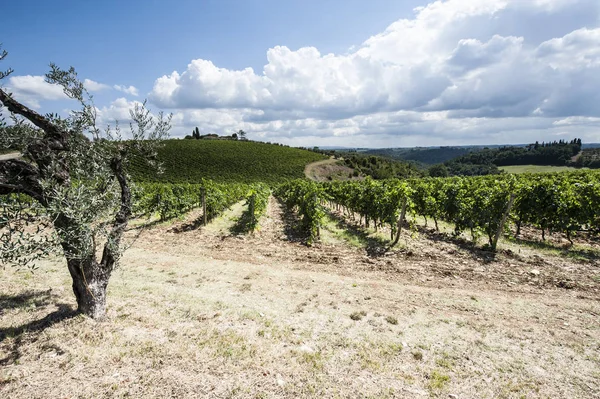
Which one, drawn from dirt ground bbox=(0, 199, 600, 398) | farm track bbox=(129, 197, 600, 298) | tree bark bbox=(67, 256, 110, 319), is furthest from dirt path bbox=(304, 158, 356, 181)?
tree bark bbox=(67, 256, 110, 319)

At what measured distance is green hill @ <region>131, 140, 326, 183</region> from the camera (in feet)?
206

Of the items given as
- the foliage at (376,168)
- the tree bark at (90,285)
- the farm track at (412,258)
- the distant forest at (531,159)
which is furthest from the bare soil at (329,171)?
the tree bark at (90,285)

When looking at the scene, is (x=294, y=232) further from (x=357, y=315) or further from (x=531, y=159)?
(x=531, y=159)

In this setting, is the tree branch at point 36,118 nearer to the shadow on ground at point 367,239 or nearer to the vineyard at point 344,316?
the vineyard at point 344,316

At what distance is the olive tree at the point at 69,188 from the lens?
14.1 feet

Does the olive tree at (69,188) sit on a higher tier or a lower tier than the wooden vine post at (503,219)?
higher

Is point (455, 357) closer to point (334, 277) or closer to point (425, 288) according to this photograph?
point (425, 288)

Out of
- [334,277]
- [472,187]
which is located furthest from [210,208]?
[472,187]

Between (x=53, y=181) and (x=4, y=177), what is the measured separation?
28.5 inches

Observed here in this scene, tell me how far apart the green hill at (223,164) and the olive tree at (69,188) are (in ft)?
184

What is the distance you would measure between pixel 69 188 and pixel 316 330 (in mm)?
5192

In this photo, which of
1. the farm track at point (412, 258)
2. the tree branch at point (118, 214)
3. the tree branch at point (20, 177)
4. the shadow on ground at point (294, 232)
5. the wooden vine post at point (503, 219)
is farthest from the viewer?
the shadow on ground at point (294, 232)

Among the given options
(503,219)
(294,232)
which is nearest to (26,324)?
(294,232)

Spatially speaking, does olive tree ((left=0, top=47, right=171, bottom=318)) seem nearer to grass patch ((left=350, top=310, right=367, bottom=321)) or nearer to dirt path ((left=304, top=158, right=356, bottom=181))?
grass patch ((left=350, top=310, right=367, bottom=321))
